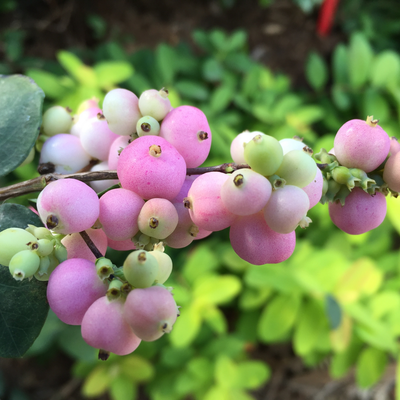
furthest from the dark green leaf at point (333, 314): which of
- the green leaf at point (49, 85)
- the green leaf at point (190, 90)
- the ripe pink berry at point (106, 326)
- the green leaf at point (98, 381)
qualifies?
the green leaf at point (49, 85)

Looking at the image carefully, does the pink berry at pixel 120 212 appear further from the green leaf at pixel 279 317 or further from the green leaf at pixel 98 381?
the green leaf at pixel 98 381

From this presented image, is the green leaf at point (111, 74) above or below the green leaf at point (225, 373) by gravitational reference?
above

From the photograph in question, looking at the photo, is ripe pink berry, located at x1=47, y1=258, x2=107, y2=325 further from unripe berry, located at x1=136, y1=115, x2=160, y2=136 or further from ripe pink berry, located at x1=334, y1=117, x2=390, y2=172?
ripe pink berry, located at x1=334, y1=117, x2=390, y2=172

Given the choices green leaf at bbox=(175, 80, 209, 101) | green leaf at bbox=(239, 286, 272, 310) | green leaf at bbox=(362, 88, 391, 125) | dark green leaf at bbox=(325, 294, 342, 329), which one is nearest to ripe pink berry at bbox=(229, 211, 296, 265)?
dark green leaf at bbox=(325, 294, 342, 329)

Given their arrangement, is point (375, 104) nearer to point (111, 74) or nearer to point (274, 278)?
point (274, 278)

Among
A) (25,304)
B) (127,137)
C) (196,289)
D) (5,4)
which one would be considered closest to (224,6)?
(5,4)

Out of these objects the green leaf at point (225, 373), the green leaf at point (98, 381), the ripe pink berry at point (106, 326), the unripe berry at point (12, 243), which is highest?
the unripe berry at point (12, 243)
